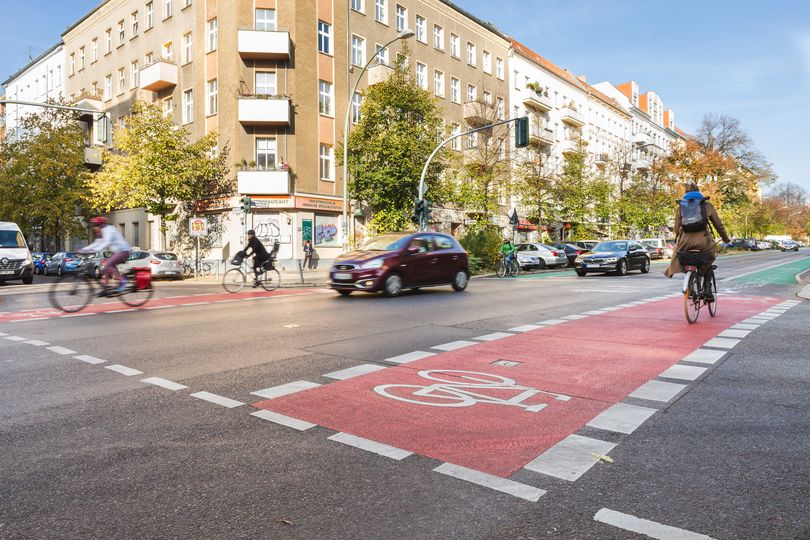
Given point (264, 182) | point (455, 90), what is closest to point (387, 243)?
point (264, 182)

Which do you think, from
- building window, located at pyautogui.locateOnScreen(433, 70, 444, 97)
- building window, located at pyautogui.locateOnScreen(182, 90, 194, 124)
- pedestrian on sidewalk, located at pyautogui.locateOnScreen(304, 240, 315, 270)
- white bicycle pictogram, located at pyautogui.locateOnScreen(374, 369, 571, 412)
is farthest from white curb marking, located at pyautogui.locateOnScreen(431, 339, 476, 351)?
building window, located at pyautogui.locateOnScreen(433, 70, 444, 97)

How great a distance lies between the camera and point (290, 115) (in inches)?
1240

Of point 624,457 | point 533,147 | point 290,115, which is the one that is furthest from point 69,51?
point 624,457

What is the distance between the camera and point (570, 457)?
3521mm

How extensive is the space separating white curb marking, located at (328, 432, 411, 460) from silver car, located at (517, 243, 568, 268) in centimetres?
3069

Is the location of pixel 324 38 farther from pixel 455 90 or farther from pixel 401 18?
pixel 455 90

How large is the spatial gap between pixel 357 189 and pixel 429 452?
27.0 metres

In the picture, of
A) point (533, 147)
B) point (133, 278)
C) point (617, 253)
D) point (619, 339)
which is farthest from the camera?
point (533, 147)

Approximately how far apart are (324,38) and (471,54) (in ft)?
52.7

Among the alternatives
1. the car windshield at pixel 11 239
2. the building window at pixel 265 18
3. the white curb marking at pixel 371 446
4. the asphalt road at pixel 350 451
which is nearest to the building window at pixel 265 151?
the building window at pixel 265 18

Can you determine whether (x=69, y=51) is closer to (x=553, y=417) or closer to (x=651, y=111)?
(x=553, y=417)

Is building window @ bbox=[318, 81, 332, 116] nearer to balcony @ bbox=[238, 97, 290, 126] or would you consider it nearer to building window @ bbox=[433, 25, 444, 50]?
balcony @ bbox=[238, 97, 290, 126]

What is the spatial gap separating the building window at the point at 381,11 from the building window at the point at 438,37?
17.8 feet

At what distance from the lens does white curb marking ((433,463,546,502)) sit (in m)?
2.99
